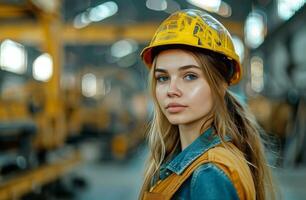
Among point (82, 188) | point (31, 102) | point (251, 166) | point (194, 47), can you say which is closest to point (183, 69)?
point (194, 47)

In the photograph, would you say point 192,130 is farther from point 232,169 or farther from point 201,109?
point 232,169

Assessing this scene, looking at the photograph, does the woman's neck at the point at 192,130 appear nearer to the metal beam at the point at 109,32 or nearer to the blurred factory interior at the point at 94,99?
the blurred factory interior at the point at 94,99

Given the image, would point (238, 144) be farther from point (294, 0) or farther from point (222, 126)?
point (294, 0)

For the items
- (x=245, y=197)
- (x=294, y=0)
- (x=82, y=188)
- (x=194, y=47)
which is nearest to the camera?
(x=245, y=197)

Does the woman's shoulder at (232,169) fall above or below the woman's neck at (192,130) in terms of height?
below

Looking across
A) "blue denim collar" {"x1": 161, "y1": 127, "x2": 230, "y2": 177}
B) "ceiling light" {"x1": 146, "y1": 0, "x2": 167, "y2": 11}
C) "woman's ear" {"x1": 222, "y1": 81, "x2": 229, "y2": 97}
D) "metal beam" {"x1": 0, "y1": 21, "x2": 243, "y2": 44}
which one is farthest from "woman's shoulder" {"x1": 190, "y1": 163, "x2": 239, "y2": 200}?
"ceiling light" {"x1": 146, "y1": 0, "x2": 167, "y2": 11}

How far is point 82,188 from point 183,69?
6012mm

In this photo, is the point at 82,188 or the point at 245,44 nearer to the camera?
the point at 82,188

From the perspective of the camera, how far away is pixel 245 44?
1347 cm

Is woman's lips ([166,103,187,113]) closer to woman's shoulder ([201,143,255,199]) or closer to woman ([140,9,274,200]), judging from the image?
woman ([140,9,274,200])

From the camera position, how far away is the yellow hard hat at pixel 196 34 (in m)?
1.31

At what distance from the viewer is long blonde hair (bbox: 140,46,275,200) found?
134 centimetres

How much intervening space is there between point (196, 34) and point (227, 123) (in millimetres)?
318

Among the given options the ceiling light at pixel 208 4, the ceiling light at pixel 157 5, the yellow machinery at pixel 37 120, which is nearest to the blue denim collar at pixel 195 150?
the yellow machinery at pixel 37 120
